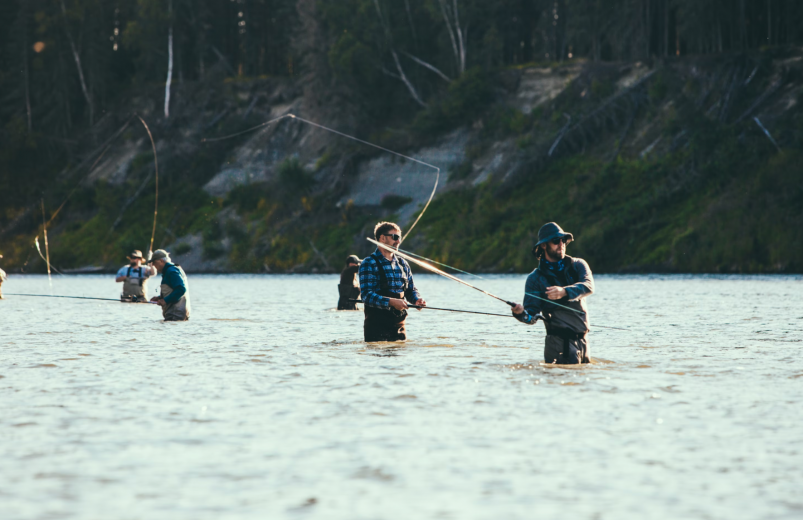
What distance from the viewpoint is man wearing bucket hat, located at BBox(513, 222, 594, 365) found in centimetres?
969

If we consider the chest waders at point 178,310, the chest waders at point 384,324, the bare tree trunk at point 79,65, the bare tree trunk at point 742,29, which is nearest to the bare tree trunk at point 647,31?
the bare tree trunk at point 742,29

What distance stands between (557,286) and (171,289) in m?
8.84

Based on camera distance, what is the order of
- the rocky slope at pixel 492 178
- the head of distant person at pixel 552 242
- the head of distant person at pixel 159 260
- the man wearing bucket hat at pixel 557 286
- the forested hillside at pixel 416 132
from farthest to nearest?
the forested hillside at pixel 416 132, the rocky slope at pixel 492 178, the head of distant person at pixel 159 260, the head of distant person at pixel 552 242, the man wearing bucket hat at pixel 557 286

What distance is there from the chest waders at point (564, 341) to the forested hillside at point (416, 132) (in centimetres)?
3261

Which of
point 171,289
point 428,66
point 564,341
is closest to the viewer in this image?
point 564,341

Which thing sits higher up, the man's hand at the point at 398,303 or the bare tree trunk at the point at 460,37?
the bare tree trunk at the point at 460,37

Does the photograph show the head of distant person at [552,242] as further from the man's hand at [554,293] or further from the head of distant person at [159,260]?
the head of distant person at [159,260]

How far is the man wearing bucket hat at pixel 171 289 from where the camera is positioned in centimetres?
1590

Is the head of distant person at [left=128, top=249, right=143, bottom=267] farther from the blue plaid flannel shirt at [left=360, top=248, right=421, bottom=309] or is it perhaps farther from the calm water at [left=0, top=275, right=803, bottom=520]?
the blue plaid flannel shirt at [left=360, top=248, right=421, bottom=309]

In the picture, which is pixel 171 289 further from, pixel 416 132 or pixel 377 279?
pixel 416 132

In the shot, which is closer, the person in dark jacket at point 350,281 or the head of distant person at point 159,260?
the head of distant person at point 159,260

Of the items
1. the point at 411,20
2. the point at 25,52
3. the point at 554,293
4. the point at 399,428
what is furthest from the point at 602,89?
the point at 399,428

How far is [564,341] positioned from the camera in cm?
1023

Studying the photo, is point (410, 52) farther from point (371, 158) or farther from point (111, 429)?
point (111, 429)
